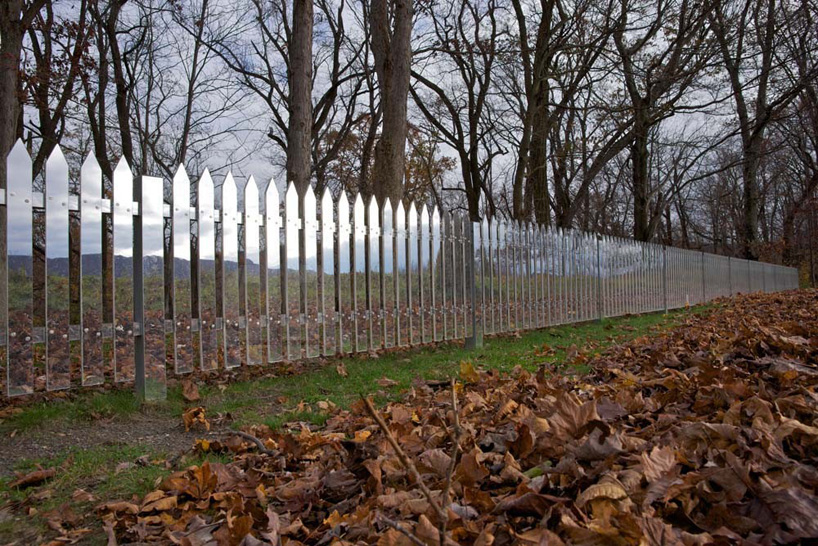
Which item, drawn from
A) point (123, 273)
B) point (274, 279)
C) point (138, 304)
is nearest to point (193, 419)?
point (138, 304)

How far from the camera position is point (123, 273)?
4328 mm

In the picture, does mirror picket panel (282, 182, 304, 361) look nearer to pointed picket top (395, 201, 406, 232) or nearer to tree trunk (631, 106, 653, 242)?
pointed picket top (395, 201, 406, 232)

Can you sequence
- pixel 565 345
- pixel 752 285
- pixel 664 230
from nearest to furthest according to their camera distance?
pixel 565 345 < pixel 752 285 < pixel 664 230

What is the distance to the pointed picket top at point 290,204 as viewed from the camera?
17.6 feet

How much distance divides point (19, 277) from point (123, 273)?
68cm

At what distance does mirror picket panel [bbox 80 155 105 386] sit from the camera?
4.09m

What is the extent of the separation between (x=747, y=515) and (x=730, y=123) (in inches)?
800

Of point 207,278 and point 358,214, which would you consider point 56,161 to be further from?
point 358,214

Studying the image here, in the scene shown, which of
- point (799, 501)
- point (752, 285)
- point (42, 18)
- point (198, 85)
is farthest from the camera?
point (752, 285)

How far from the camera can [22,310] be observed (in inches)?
152

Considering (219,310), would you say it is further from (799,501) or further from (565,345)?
(565,345)

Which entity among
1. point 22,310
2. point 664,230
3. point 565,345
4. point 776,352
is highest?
point 664,230

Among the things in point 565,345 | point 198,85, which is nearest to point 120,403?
point 565,345

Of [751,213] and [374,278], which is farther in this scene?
[751,213]
